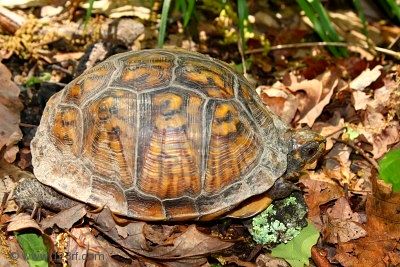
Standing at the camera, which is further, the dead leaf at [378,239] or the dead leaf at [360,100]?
the dead leaf at [360,100]

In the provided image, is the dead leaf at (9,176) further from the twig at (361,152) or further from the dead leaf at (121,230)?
the twig at (361,152)

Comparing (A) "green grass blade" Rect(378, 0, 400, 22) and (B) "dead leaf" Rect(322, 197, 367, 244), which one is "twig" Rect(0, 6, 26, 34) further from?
(A) "green grass blade" Rect(378, 0, 400, 22)

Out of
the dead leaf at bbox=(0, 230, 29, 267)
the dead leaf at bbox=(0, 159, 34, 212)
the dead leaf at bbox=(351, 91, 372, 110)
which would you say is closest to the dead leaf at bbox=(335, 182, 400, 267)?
the dead leaf at bbox=(351, 91, 372, 110)

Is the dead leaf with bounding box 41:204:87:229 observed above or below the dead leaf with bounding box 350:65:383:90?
below

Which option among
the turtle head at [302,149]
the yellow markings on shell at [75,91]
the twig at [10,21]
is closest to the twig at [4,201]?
the yellow markings on shell at [75,91]

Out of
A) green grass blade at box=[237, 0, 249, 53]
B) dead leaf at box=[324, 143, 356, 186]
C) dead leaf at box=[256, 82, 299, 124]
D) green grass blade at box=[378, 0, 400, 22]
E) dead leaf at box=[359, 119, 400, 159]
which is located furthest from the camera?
green grass blade at box=[378, 0, 400, 22]
